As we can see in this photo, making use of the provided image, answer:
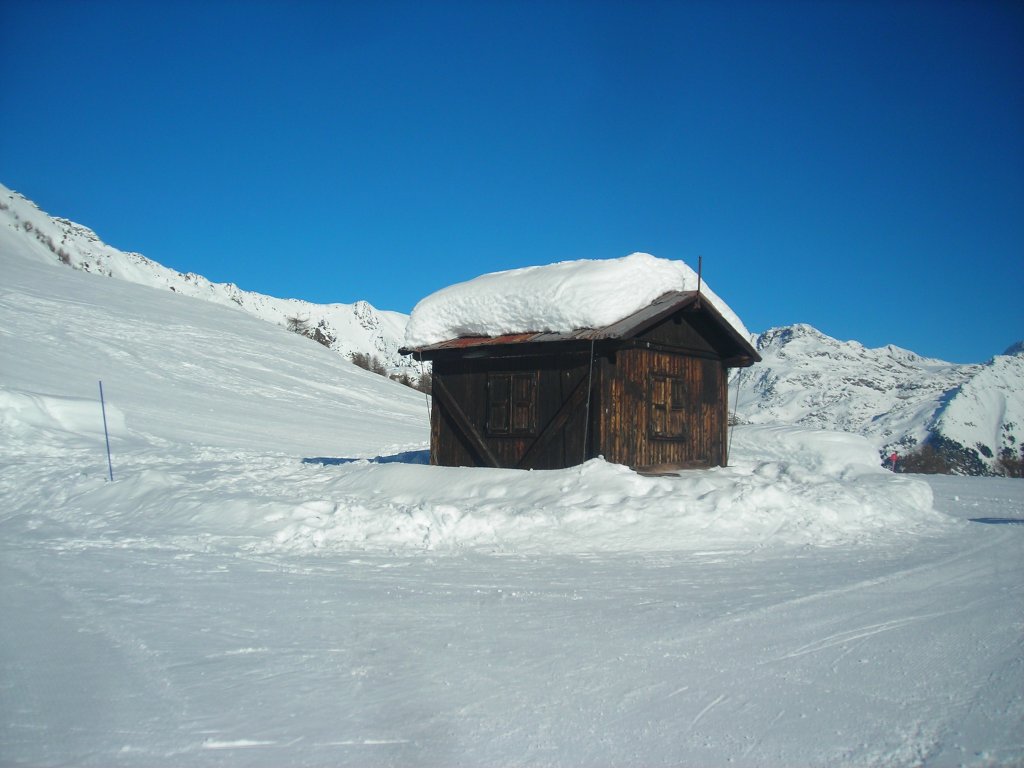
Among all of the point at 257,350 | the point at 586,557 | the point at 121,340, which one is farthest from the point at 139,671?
the point at 257,350

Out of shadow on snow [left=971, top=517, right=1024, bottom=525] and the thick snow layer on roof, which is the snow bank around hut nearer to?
shadow on snow [left=971, top=517, right=1024, bottom=525]

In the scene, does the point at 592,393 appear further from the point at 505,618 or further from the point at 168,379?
the point at 168,379

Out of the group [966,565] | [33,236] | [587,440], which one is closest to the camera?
[966,565]

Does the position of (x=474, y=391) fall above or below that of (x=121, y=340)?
below

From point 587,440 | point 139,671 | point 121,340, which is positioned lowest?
point 139,671

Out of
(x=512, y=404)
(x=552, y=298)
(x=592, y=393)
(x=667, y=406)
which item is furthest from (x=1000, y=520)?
(x=512, y=404)

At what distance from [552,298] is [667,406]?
9.68 feet

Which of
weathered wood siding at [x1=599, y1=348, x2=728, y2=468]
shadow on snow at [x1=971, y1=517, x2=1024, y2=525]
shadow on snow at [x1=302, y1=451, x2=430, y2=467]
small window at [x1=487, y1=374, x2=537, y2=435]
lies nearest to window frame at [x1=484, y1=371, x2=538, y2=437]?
small window at [x1=487, y1=374, x2=537, y2=435]

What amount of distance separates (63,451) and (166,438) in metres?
3.87

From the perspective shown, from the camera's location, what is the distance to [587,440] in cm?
1359

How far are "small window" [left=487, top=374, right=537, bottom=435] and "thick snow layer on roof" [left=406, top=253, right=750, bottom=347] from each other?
90cm

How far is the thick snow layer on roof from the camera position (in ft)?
45.5

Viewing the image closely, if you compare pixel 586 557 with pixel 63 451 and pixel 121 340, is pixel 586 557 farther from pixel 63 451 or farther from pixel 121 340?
pixel 121 340

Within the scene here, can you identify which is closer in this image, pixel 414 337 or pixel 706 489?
pixel 706 489
